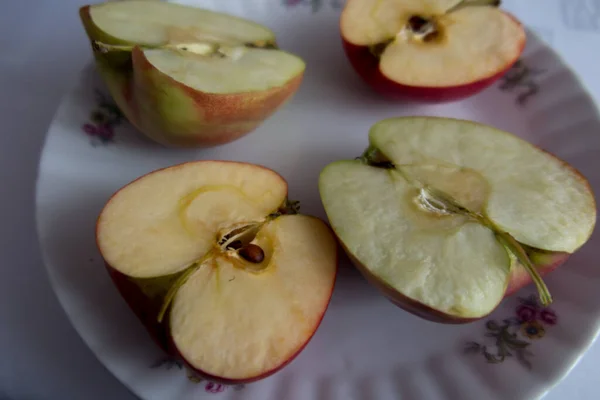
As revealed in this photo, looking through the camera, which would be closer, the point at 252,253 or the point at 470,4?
the point at 252,253

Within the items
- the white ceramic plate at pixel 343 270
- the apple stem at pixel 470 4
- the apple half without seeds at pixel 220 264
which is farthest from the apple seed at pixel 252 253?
the apple stem at pixel 470 4

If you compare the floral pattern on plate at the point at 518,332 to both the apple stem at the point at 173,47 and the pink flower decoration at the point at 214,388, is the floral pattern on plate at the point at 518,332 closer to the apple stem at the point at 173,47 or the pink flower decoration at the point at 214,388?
the pink flower decoration at the point at 214,388

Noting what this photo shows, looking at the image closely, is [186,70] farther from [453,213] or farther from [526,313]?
[526,313]

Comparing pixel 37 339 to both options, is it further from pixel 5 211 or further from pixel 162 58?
pixel 162 58

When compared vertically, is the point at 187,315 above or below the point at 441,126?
Answer: below

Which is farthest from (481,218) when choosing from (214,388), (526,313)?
(214,388)

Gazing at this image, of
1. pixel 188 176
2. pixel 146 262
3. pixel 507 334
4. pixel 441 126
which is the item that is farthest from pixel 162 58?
pixel 507 334
